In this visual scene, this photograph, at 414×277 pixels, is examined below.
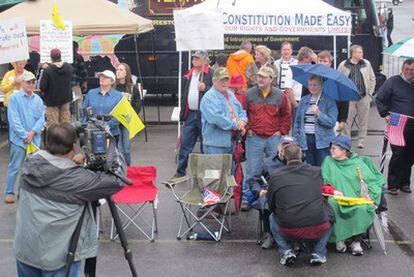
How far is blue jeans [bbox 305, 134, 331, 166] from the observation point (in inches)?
297

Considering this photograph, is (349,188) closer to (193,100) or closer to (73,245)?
(193,100)

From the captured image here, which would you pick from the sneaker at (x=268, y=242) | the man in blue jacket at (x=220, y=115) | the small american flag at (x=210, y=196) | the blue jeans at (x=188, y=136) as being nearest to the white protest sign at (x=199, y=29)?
the blue jeans at (x=188, y=136)

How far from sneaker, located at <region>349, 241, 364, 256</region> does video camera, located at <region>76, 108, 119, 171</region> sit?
301 centimetres

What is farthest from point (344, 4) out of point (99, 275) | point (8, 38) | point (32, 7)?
point (99, 275)

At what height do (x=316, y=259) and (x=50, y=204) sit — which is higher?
(x=50, y=204)

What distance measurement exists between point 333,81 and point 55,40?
5.35 m

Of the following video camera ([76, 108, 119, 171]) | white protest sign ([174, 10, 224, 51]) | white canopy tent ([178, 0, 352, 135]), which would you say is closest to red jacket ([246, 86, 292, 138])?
white protest sign ([174, 10, 224, 51])

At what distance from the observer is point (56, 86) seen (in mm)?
10164

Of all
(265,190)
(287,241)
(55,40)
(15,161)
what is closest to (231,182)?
(265,190)

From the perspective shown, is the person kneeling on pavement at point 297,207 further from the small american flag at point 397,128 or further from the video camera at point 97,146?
the small american flag at point 397,128

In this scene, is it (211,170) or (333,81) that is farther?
(333,81)

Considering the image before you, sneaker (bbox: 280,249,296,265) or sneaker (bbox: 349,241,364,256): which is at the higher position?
sneaker (bbox: 280,249,296,265)

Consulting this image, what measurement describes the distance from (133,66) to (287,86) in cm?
609

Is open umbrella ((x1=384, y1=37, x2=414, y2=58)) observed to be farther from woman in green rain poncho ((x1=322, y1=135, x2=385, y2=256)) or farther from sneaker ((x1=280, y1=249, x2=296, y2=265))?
sneaker ((x1=280, y1=249, x2=296, y2=265))
